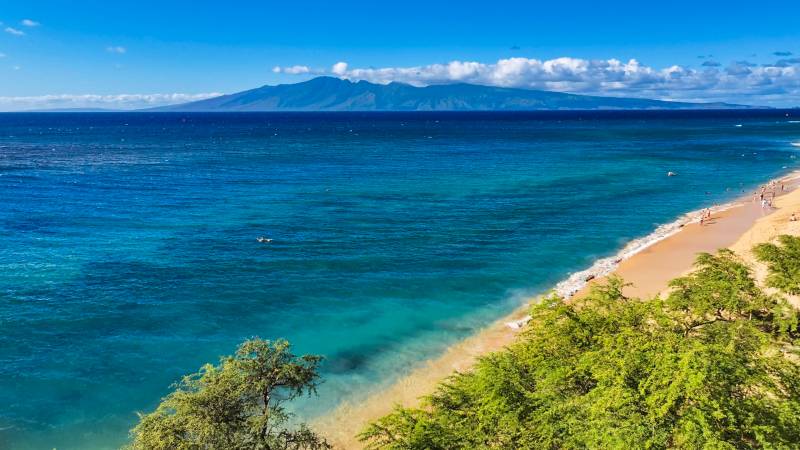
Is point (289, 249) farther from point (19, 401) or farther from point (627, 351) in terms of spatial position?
point (627, 351)

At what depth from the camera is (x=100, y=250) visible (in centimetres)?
5366

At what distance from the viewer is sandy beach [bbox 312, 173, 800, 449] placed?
95.7ft

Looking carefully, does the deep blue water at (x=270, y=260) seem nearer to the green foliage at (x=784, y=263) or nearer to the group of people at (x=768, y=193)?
the group of people at (x=768, y=193)

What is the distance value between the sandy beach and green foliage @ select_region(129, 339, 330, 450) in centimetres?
590

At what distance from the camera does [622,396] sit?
1873 cm

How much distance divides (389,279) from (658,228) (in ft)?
121

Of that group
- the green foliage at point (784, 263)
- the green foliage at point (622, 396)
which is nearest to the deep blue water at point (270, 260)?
the green foliage at point (622, 396)

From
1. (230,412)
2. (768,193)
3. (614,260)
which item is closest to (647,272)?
(614,260)

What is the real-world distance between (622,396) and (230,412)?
13.9 m

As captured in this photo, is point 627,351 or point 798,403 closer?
point 798,403

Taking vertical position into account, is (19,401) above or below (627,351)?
below

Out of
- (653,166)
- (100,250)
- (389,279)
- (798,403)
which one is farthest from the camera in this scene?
(653,166)

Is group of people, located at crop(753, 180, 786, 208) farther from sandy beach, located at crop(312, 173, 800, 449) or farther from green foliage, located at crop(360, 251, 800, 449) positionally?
green foliage, located at crop(360, 251, 800, 449)

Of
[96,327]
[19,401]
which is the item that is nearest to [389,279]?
[96,327]
